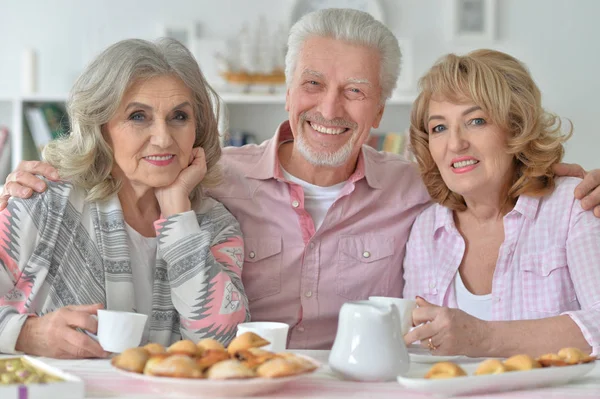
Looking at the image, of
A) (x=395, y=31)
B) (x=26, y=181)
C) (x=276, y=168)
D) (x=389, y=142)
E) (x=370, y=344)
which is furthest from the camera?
(x=395, y=31)

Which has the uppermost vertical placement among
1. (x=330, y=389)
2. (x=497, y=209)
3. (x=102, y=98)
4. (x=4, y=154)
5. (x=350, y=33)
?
(x=350, y=33)

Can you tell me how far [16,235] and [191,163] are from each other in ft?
1.58

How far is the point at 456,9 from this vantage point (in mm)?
4293

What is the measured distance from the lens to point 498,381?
1.22m

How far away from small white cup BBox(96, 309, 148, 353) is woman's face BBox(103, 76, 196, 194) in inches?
23.3

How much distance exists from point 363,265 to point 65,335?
0.95 m

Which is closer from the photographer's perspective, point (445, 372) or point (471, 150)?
point (445, 372)

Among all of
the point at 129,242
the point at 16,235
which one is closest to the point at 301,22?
the point at 129,242

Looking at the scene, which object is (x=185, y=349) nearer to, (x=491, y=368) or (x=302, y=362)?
(x=302, y=362)

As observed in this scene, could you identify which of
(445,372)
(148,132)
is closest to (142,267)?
(148,132)

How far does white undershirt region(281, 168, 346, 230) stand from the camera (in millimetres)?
2289

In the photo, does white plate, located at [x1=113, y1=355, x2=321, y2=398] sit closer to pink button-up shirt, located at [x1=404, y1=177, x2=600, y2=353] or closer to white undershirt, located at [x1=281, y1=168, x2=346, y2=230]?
pink button-up shirt, located at [x1=404, y1=177, x2=600, y2=353]

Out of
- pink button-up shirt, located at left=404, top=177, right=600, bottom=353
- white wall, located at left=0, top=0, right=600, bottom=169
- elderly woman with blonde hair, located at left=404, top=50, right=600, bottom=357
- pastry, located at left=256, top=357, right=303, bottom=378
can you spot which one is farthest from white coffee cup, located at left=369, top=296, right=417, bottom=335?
white wall, located at left=0, top=0, right=600, bottom=169

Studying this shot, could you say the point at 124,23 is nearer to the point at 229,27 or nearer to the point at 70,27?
the point at 70,27
